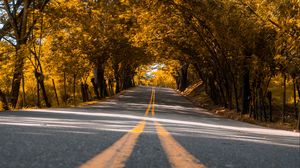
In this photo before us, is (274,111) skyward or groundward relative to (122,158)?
groundward

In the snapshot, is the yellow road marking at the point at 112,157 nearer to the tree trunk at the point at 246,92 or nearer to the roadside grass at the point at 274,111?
the roadside grass at the point at 274,111

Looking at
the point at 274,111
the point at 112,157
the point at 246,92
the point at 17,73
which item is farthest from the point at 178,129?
the point at 274,111

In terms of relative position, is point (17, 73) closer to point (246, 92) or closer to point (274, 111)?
point (246, 92)

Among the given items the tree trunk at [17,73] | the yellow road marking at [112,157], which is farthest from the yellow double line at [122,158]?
the tree trunk at [17,73]

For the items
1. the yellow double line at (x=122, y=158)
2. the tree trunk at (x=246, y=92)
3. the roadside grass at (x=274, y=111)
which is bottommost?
the roadside grass at (x=274, y=111)

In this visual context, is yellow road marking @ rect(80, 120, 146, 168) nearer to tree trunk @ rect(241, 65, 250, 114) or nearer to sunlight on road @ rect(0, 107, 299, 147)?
sunlight on road @ rect(0, 107, 299, 147)

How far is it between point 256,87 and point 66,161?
23201 mm

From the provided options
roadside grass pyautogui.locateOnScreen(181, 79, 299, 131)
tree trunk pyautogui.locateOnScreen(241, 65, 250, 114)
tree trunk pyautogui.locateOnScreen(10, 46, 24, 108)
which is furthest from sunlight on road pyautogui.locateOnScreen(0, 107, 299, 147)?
tree trunk pyautogui.locateOnScreen(241, 65, 250, 114)

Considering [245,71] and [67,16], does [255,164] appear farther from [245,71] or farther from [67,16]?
[67,16]

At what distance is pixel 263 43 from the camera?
2275 cm

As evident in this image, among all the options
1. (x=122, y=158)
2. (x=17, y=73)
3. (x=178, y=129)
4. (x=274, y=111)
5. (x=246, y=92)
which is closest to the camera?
(x=122, y=158)

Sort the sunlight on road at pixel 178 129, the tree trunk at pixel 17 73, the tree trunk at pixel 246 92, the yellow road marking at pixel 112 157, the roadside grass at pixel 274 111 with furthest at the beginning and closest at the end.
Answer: the tree trunk at pixel 246 92 → the tree trunk at pixel 17 73 → the roadside grass at pixel 274 111 → the sunlight on road at pixel 178 129 → the yellow road marking at pixel 112 157

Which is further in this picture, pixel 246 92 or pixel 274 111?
pixel 274 111

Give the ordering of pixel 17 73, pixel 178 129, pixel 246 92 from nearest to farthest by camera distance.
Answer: pixel 178 129, pixel 17 73, pixel 246 92
